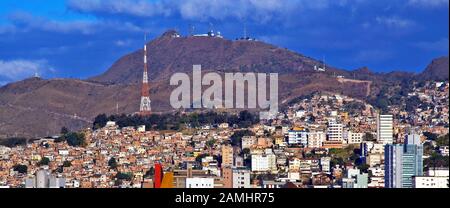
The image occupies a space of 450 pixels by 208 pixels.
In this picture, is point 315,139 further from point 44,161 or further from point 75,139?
point 44,161

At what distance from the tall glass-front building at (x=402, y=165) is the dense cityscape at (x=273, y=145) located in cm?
3

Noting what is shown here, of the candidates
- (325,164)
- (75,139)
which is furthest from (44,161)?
(325,164)

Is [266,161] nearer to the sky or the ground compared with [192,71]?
nearer to the ground

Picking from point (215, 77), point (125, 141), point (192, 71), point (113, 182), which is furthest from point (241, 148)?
point (192, 71)

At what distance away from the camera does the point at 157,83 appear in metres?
44.7

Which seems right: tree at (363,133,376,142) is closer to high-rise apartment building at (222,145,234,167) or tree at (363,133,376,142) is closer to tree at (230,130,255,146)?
tree at (230,130,255,146)

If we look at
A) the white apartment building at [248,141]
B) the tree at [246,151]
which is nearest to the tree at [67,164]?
the tree at [246,151]

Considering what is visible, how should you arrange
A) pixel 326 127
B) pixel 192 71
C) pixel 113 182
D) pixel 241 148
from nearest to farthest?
pixel 113 182, pixel 241 148, pixel 326 127, pixel 192 71
